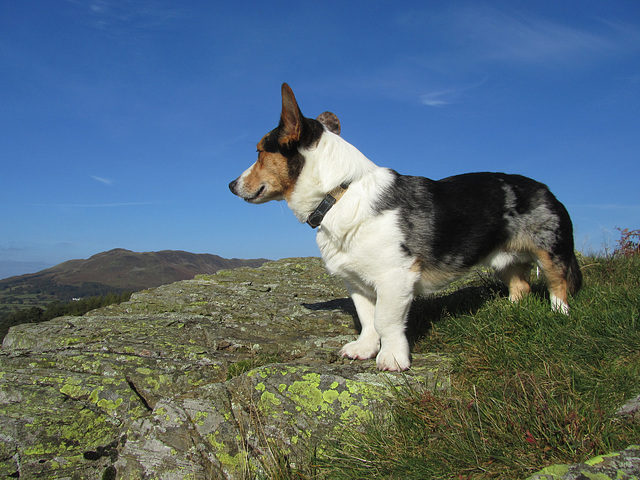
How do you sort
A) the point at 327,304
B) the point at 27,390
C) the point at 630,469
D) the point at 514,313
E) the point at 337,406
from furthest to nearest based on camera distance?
the point at 327,304 < the point at 514,313 < the point at 27,390 < the point at 337,406 < the point at 630,469

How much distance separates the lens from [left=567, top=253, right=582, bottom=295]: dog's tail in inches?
202

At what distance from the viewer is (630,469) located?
1871mm

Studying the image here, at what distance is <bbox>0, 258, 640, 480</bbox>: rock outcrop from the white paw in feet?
0.47

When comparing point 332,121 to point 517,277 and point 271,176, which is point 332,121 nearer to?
point 271,176

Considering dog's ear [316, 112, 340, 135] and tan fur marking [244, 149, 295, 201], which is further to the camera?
dog's ear [316, 112, 340, 135]

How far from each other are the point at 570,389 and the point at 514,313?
54.6 inches

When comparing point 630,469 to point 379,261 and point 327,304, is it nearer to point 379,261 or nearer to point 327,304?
point 379,261

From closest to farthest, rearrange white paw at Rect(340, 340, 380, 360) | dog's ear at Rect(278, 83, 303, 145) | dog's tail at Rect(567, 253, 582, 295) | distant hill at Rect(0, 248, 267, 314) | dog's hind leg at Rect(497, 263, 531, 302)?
dog's ear at Rect(278, 83, 303, 145), white paw at Rect(340, 340, 380, 360), dog's tail at Rect(567, 253, 582, 295), dog's hind leg at Rect(497, 263, 531, 302), distant hill at Rect(0, 248, 267, 314)

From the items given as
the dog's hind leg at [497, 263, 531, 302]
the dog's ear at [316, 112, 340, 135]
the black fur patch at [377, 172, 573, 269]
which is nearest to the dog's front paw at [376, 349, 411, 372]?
the black fur patch at [377, 172, 573, 269]

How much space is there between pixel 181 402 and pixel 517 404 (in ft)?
7.76

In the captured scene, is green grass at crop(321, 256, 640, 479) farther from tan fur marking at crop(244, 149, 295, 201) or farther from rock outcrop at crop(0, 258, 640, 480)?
tan fur marking at crop(244, 149, 295, 201)

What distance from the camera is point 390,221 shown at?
13.8ft

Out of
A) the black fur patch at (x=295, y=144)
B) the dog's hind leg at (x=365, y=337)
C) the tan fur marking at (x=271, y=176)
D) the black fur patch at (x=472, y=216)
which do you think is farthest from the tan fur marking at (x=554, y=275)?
the tan fur marking at (x=271, y=176)

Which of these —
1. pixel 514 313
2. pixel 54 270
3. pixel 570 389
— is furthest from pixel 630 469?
pixel 54 270
